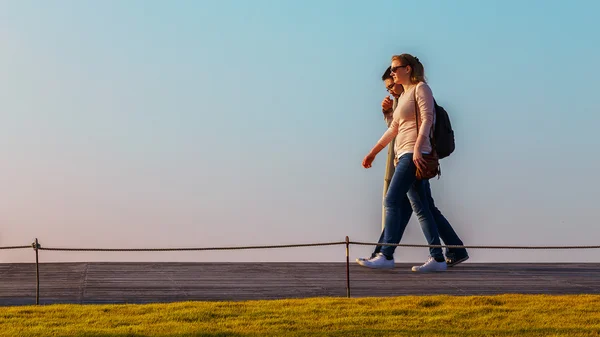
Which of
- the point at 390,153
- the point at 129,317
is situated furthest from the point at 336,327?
the point at 390,153

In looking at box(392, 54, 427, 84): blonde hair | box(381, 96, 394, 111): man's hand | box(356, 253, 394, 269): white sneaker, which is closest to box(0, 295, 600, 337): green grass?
box(356, 253, 394, 269): white sneaker

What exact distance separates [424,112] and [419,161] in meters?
0.45

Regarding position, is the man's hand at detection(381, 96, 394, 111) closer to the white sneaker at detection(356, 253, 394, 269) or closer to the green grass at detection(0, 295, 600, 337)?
the white sneaker at detection(356, 253, 394, 269)

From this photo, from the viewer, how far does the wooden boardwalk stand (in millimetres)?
9023

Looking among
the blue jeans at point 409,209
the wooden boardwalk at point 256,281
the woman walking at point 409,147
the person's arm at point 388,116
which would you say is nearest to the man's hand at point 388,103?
the person's arm at point 388,116

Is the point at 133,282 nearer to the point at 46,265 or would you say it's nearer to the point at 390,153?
the point at 46,265

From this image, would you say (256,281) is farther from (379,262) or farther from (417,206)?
(417,206)

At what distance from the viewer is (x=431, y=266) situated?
10.5 metres

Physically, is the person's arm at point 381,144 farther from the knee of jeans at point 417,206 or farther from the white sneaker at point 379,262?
the white sneaker at point 379,262

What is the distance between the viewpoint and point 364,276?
33.1 ft

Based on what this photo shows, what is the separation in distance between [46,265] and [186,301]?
11.0ft

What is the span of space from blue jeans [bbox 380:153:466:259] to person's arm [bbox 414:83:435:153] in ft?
0.91

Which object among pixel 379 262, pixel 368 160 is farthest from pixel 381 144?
pixel 379 262

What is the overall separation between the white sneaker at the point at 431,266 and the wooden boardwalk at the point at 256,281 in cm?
14
